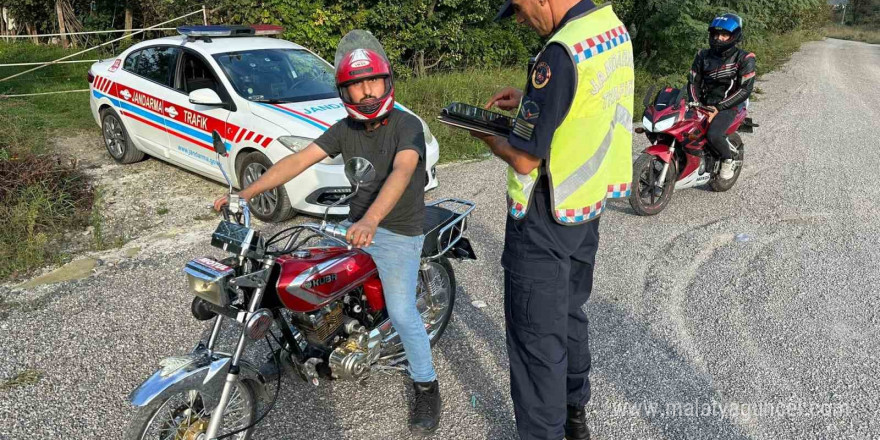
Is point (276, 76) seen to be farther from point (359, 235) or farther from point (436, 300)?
point (359, 235)

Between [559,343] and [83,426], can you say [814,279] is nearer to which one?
[559,343]

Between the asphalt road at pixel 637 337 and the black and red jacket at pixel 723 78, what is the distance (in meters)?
1.16

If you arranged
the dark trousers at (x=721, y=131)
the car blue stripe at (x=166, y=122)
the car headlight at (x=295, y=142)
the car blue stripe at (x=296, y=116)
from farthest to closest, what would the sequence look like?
the dark trousers at (x=721, y=131)
the car blue stripe at (x=166, y=122)
the car blue stripe at (x=296, y=116)
the car headlight at (x=295, y=142)

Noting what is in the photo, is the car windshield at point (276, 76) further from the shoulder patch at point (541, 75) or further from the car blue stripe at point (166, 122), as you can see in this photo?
the shoulder patch at point (541, 75)

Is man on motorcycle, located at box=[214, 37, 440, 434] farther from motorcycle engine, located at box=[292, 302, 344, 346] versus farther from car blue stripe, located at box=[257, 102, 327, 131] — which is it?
car blue stripe, located at box=[257, 102, 327, 131]

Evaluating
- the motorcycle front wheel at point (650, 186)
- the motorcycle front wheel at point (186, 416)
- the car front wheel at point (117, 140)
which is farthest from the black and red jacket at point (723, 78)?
the car front wheel at point (117, 140)

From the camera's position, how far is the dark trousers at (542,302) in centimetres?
263

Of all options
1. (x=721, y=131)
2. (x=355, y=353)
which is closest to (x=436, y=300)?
(x=355, y=353)

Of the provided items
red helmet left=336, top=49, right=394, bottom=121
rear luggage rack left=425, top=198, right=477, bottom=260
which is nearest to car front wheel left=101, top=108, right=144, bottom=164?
rear luggage rack left=425, top=198, right=477, bottom=260

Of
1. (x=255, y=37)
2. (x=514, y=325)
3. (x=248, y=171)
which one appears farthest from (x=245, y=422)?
(x=255, y=37)

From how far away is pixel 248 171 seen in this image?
21.2ft

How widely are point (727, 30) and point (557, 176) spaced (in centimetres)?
514

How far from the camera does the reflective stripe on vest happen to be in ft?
7.73

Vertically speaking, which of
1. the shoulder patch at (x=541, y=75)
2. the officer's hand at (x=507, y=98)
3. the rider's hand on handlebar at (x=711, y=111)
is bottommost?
the rider's hand on handlebar at (x=711, y=111)
